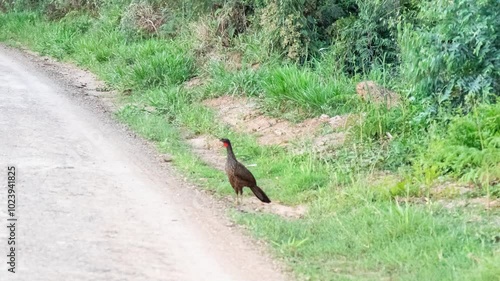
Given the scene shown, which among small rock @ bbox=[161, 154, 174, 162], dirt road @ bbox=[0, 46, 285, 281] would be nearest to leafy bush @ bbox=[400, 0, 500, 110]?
dirt road @ bbox=[0, 46, 285, 281]

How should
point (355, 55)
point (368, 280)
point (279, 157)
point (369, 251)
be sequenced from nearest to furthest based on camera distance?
point (368, 280)
point (369, 251)
point (279, 157)
point (355, 55)

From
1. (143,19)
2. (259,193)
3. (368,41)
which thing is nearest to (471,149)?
(259,193)

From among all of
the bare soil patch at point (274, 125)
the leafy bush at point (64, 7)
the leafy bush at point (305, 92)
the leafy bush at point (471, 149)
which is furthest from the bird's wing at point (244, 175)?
the leafy bush at point (64, 7)

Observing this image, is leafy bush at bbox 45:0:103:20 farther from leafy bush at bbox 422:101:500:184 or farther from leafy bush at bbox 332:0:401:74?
leafy bush at bbox 422:101:500:184

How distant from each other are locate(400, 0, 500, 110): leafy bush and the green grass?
55 centimetres

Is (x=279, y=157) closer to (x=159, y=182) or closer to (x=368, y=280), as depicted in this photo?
(x=159, y=182)

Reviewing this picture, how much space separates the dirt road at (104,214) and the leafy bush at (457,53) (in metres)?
2.94

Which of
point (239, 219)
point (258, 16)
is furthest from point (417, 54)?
point (258, 16)

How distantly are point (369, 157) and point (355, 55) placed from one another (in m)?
3.91

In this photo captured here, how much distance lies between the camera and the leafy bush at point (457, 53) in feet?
30.7

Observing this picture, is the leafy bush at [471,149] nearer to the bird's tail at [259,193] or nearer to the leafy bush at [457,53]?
the leafy bush at [457,53]

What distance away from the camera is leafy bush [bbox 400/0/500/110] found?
9344mm

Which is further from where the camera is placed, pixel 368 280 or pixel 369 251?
pixel 369 251

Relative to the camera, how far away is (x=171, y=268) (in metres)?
6.89
